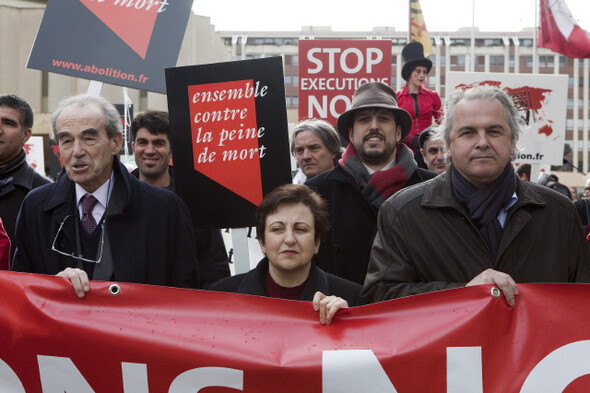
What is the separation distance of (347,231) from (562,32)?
12.2m

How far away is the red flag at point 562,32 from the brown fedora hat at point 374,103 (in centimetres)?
1086

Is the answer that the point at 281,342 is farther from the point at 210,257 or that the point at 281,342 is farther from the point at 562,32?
the point at 562,32

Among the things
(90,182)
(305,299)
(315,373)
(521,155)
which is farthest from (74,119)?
(521,155)

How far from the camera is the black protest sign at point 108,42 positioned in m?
5.31

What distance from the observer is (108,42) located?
212 inches

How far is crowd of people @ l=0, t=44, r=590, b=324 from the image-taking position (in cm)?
330

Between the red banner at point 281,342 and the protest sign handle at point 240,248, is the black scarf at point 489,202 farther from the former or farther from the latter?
the protest sign handle at point 240,248

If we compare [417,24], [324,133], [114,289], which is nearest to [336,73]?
[324,133]

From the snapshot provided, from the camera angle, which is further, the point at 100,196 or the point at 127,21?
the point at 127,21

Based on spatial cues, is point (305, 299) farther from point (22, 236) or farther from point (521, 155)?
point (521, 155)

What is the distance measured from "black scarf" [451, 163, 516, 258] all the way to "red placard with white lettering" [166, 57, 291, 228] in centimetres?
127

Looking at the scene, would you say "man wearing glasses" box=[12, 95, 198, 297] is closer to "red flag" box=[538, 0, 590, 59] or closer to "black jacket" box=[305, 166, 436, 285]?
"black jacket" box=[305, 166, 436, 285]

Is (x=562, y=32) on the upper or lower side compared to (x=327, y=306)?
upper

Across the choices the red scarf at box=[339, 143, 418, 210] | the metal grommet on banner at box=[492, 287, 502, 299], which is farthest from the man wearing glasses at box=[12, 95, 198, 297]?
the metal grommet on banner at box=[492, 287, 502, 299]
